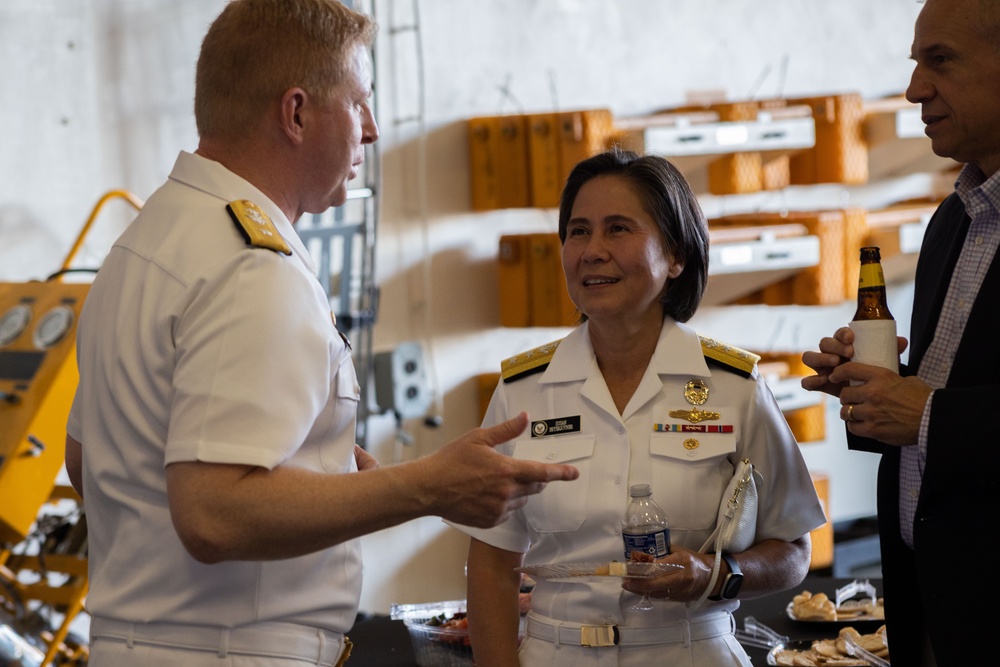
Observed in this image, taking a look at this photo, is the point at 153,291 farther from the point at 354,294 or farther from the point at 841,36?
the point at 841,36

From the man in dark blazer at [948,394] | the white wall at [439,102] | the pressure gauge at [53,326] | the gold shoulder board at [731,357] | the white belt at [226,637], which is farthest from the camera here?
the white wall at [439,102]

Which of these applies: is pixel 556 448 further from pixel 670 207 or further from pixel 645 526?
pixel 670 207

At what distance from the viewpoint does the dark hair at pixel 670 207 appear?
2213mm

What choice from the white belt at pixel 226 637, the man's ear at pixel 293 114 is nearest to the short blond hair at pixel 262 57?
the man's ear at pixel 293 114

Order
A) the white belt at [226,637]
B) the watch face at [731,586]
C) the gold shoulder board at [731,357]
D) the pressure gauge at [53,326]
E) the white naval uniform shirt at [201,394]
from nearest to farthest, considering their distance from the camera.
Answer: the white naval uniform shirt at [201,394] → the white belt at [226,637] → the watch face at [731,586] → the gold shoulder board at [731,357] → the pressure gauge at [53,326]

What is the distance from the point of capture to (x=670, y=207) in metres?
2.23

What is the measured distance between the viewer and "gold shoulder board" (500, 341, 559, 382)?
225cm

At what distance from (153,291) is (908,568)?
1.39m

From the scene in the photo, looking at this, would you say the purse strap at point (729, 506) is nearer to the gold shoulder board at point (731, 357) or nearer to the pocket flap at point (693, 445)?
the pocket flap at point (693, 445)

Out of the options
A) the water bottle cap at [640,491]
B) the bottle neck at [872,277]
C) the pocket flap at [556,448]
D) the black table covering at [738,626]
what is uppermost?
the bottle neck at [872,277]

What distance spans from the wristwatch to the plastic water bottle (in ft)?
0.41

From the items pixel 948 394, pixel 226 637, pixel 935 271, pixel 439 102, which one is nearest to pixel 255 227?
pixel 226 637

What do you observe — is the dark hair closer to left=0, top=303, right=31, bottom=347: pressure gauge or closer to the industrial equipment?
the industrial equipment

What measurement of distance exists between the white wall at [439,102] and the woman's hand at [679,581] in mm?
2836
